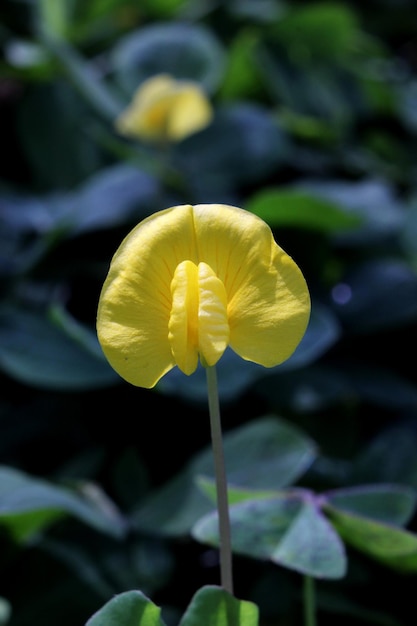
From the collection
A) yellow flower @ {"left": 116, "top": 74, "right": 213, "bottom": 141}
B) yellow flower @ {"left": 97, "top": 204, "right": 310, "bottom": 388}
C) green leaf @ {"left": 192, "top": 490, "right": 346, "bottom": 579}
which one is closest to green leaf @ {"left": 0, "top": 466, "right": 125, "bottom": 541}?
green leaf @ {"left": 192, "top": 490, "right": 346, "bottom": 579}

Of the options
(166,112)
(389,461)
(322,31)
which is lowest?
(389,461)

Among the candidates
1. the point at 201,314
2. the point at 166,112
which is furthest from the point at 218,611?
the point at 166,112

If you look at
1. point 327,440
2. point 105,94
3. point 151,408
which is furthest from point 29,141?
point 327,440

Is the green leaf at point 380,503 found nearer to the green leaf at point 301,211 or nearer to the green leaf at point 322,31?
the green leaf at point 301,211

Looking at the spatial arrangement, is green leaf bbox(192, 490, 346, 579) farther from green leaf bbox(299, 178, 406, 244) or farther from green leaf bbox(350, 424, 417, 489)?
green leaf bbox(299, 178, 406, 244)

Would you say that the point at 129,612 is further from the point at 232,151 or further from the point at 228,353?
the point at 232,151

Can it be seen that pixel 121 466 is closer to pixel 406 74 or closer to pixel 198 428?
pixel 198 428
